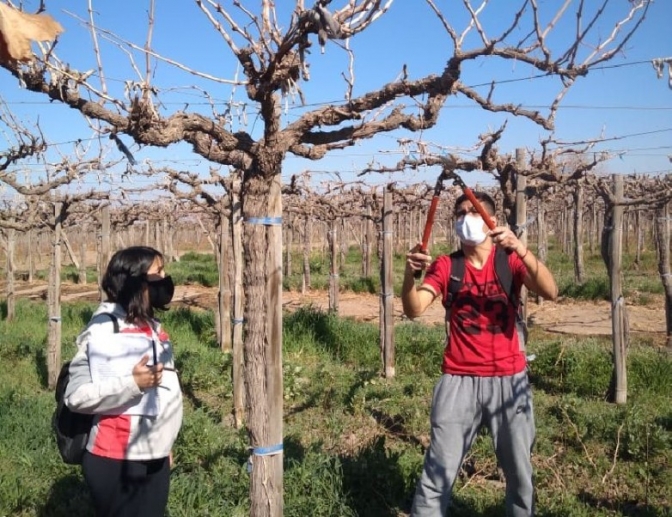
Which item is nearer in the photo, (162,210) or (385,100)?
(385,100)

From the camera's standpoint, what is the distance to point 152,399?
8.32 ft

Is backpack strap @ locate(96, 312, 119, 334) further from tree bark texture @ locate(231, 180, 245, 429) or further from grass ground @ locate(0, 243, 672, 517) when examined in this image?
tree bark texture @ locate(231, 180, 245, 429)

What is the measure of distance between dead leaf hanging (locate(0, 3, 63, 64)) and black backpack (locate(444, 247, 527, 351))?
2.52 meters

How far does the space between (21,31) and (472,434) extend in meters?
2.69

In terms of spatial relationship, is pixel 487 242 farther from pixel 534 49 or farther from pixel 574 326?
pixel 574 326

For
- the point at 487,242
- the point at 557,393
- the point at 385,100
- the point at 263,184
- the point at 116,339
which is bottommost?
the point at 557,393

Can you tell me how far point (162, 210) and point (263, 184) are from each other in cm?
1895

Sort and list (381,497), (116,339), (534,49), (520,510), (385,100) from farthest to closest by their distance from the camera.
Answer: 1. (381,497)
2. (520,510)
3. (385,100)
4. (534,49)
5. (116,339)

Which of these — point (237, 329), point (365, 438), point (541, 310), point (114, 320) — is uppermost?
point (114, 320)

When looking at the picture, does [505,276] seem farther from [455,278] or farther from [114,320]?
[114,320]

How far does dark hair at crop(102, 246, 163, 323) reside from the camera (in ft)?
8.34

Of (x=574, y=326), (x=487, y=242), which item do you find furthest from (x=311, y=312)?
(x=487, y=242)

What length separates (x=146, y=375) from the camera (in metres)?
2.39

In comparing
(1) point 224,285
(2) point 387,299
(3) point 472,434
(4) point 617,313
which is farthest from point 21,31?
(1) point 224,285
